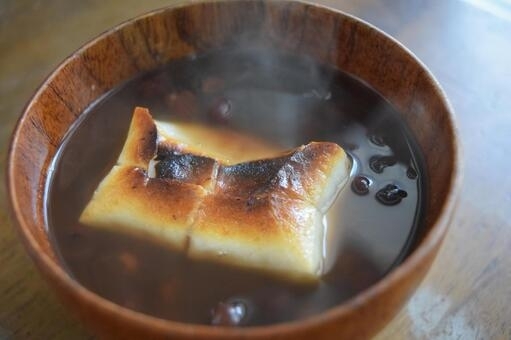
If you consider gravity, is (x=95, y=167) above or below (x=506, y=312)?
above

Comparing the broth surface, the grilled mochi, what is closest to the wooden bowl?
the broth surface

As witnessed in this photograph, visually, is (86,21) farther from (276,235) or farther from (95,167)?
(276,235)

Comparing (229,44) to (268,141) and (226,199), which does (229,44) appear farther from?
(226,199)

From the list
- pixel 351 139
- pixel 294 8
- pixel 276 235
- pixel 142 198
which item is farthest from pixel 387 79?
pixel 142 198

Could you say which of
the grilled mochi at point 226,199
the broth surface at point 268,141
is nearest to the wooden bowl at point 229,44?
the broth surface at point 268,141

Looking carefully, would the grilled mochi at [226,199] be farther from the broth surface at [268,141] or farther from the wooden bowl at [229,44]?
the wooden bowl at [229,44]

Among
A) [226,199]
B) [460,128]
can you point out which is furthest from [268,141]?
[460,128]

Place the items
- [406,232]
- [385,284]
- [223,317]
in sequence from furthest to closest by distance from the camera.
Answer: [406,232], [223,317], [385,284]

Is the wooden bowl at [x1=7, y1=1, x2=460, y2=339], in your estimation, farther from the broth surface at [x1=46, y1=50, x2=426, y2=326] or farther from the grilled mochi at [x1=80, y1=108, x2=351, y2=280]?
the grilled mochi at [x1=80, y1=108, x2=351, y2=280]
